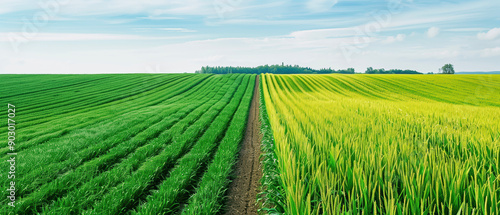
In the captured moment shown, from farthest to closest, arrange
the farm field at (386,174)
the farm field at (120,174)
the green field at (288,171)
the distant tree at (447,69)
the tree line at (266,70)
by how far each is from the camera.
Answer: the tree line at (266,70) < the distant tree at (447,69) < the farm field at (120,174) < the green field at (288,171) < the farm field at (386,174)

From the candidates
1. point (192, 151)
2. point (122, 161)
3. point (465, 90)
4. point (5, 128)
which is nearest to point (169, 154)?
point (192, 151)

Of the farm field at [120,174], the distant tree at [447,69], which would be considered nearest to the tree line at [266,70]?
the distant tree at [447,69]

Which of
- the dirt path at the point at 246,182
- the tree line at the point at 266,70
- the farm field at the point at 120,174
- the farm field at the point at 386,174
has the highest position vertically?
the tree line at the point at 266,70

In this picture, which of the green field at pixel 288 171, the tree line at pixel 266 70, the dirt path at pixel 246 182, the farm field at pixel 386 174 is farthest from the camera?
the tree line at pixel 266 70

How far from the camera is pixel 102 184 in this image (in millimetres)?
5301

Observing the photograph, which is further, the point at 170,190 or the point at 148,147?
the point at 148,147

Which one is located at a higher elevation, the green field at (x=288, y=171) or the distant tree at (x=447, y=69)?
the distant tree at (x=447, y=69)

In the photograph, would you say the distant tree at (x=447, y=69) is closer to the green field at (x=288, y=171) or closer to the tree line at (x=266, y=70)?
the tree line at (x=266, y=70)

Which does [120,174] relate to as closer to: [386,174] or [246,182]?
[246,182]

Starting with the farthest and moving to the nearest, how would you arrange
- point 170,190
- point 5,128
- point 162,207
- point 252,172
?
point 5,128, point 252,172, point 170,190, point 162,207

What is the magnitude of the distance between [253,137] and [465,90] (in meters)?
43.7

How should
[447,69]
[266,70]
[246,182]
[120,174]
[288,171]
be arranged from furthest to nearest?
[266,70]
[447,69]
[246,182]
[120,174]
[288,171]

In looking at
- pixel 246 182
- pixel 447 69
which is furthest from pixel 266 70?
pixel 246 182

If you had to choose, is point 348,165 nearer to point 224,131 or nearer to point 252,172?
point 252,172
